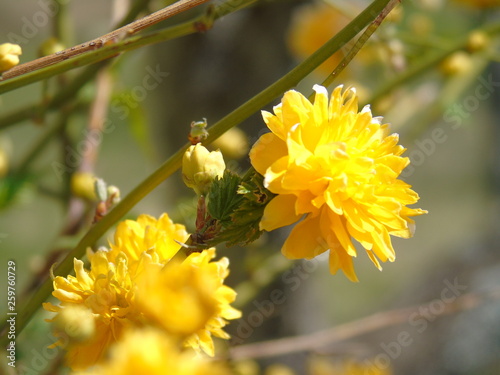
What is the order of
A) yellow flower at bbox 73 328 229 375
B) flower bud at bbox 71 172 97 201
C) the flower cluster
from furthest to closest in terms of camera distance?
1. flower bud at bbox 71 172 97 201
2. the flower cluster
3. yellow flower at bbox 73 328 229 375

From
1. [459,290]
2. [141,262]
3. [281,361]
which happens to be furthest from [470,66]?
[459,290]

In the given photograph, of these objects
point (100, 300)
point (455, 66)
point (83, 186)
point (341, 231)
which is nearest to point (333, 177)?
point (341, 231)

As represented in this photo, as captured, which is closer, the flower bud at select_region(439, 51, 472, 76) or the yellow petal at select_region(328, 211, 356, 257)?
the yellow petal at select_region(328, 211, 356, 257)

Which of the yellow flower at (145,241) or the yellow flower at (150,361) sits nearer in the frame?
the yellow flower at (150,361)

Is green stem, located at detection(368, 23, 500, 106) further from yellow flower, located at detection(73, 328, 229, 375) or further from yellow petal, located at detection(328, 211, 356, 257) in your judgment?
yellow flower, located at detection(73, 328, 229, 375)

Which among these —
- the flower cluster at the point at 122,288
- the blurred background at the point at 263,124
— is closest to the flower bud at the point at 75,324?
the flower cluster at the point at 122,288

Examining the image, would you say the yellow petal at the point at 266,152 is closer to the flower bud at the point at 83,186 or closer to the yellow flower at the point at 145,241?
the yellow flower at the point at 145,241

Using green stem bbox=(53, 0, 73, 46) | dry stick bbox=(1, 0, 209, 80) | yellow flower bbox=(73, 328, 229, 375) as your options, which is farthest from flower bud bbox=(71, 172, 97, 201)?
yellow flower bbox=(73, 328, 229, 375)
